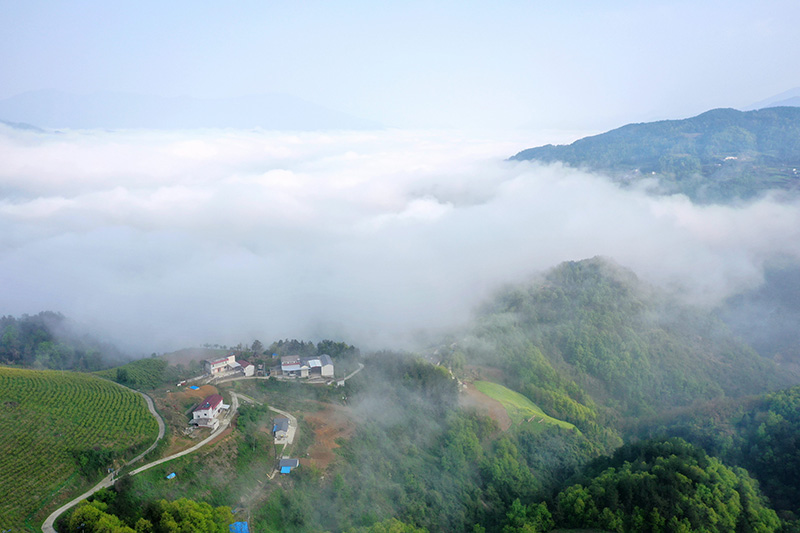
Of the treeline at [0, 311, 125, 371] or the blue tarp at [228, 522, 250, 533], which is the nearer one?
the blue tarp at [228, 522, 250, 533]

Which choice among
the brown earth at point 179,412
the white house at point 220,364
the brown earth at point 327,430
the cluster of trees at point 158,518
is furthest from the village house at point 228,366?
the cluster of trees at point 158,518

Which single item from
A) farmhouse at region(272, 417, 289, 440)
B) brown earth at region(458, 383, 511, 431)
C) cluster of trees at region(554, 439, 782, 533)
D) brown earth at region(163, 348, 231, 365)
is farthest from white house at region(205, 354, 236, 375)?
cluster of trees at region(554, 439, 782, 533)

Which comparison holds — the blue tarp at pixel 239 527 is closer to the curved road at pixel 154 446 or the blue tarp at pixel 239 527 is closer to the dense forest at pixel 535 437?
the dense forest at pixel 535 437

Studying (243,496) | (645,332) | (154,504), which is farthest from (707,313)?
(154,504)

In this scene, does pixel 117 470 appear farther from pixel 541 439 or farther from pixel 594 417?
pixel 594 417

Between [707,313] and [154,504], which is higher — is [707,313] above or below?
A: below

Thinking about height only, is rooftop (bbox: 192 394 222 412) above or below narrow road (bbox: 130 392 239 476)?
above

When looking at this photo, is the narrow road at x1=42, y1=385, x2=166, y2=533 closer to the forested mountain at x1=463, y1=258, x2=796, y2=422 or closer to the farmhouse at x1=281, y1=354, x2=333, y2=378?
the farmhouse at x1=281, y1=354, x2=333, y2=378
